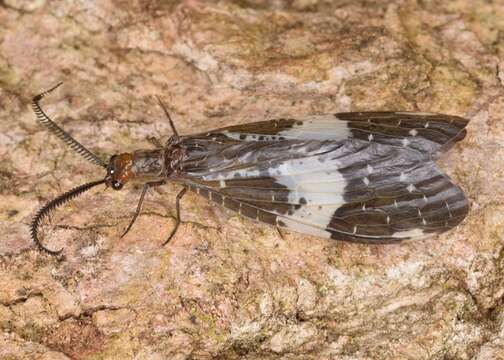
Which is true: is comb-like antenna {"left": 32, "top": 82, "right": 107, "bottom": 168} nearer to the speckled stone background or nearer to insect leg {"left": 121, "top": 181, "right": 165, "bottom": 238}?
the speckled stone background

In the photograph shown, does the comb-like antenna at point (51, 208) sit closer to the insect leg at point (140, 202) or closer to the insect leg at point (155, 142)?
the insect leg at point (140, 202)

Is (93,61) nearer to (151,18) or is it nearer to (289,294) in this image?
(151,18)

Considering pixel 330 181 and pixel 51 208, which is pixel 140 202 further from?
pixel 330 181

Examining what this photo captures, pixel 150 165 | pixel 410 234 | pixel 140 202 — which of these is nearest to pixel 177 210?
pixel 140 202

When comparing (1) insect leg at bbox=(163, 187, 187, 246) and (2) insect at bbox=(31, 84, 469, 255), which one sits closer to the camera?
(2) insect at bbox=(31, 84, 469, 255)

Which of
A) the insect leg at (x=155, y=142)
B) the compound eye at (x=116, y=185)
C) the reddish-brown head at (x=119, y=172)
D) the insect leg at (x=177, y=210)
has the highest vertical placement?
the insect leg at (x=155, y=142)

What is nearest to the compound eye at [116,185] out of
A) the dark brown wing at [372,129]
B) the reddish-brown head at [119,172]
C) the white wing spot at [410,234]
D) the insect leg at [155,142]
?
the reddish-brown head at [119,172]

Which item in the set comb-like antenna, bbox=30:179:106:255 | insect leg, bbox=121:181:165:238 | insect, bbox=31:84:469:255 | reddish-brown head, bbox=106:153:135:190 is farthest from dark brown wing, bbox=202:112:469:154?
comb-like antenna, bbox=30:179:106:255

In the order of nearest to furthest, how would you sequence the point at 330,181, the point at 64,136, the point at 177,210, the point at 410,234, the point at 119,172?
1. the point at 410,234
2. the point at 330,181
3. the point at 177,210
4. the point at 119,172
5. the point at 64,136
